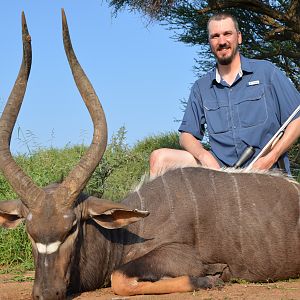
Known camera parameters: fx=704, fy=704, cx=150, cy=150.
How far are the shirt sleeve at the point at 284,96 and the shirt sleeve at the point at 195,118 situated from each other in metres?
0.59

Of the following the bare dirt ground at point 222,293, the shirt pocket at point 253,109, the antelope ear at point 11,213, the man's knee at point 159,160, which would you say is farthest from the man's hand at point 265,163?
the antelope ear at point 11,213

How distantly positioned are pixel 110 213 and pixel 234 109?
1592mm

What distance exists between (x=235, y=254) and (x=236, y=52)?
1.68 meters

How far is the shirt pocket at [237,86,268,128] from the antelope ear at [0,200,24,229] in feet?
6.02

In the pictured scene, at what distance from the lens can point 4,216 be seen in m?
4.01

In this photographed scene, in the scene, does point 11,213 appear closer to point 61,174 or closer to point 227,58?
point 61,174

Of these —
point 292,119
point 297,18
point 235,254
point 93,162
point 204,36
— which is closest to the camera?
→ point 93,162

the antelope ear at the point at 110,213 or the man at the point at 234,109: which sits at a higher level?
the man at the point at 234,109

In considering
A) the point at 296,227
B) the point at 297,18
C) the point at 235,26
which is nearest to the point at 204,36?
the point at 297,18

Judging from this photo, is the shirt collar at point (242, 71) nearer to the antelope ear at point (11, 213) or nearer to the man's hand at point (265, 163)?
the man's hand at point (265, 163)

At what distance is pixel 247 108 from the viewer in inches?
199

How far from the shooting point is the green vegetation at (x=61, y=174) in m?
5.77

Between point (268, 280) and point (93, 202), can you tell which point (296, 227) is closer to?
point (268, 280)

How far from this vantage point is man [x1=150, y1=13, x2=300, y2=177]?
493 cm
